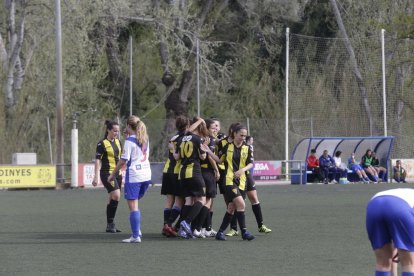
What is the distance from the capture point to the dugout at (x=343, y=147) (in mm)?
39062

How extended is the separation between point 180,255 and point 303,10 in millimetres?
43098

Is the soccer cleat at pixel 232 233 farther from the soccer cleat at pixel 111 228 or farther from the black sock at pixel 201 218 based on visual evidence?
the soccer cleat at pixel 111 228

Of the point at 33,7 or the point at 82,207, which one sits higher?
the point at 33,7

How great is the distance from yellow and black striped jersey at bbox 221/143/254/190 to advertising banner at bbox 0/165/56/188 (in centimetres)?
1941

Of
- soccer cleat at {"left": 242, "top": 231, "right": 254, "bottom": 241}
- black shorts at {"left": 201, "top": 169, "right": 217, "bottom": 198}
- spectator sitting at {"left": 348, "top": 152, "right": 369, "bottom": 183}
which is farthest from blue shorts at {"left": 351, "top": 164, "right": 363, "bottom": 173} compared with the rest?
soccer cleat at {"left": 242, "top": 231, "right": 254, "bottom": 241}

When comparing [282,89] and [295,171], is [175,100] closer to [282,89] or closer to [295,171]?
[282,89]

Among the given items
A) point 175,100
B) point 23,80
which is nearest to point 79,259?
point 23,80

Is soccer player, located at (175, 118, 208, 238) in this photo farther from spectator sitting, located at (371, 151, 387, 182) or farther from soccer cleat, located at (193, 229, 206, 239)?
spectator sitting, located at (371, 151, 387, 182)

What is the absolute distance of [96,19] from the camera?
144 feet

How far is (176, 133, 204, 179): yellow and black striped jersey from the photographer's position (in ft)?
49.1

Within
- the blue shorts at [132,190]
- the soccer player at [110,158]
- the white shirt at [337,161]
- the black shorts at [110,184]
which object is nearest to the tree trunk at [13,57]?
the white shirt at [337,161]

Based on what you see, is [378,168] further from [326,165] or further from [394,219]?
[394,219]

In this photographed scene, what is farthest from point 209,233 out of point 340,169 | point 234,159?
point 340,169

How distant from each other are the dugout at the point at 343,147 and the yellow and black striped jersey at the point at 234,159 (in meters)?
23.8
